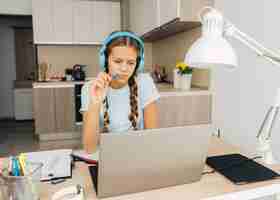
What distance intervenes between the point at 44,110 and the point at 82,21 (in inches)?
55.9

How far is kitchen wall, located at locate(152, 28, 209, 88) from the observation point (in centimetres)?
232

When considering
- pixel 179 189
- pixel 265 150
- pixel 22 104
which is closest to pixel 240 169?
pixel 265 150

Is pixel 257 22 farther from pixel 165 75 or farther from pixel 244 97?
pixel 165 75

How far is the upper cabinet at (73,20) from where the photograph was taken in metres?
3.60

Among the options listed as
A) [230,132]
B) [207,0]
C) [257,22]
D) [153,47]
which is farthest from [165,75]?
[257,22]

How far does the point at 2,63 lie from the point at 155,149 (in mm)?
6024

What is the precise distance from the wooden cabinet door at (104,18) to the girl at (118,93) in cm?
253

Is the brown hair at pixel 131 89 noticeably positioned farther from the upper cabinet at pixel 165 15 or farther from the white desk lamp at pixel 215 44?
the upper cabinet at pixel 165 15

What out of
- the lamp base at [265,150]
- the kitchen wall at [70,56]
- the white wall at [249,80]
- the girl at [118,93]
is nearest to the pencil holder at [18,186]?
the girl at [118,93]

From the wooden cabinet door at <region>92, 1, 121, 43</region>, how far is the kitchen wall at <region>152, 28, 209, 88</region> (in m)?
0.71

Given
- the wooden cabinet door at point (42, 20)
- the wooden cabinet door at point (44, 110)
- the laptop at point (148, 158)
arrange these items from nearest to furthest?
the laptop at point (148, 158)
the wooden cabinet door at point (44, 110)
the wooden cabinet door at point (42, 20)

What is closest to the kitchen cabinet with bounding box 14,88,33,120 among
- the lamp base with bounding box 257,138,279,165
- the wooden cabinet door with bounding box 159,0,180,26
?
the wooden cabinet door with bounding box 159,0,180,26

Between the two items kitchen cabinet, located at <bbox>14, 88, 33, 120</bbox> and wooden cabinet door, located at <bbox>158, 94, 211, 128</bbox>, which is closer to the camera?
wooden cabinet door, located at <bbox>158, 94, 211, 128</bbox>

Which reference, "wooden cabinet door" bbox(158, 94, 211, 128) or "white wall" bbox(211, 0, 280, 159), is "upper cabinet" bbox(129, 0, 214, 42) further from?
"wooden cabinet door" bbox(158, 94, 211, 128)
